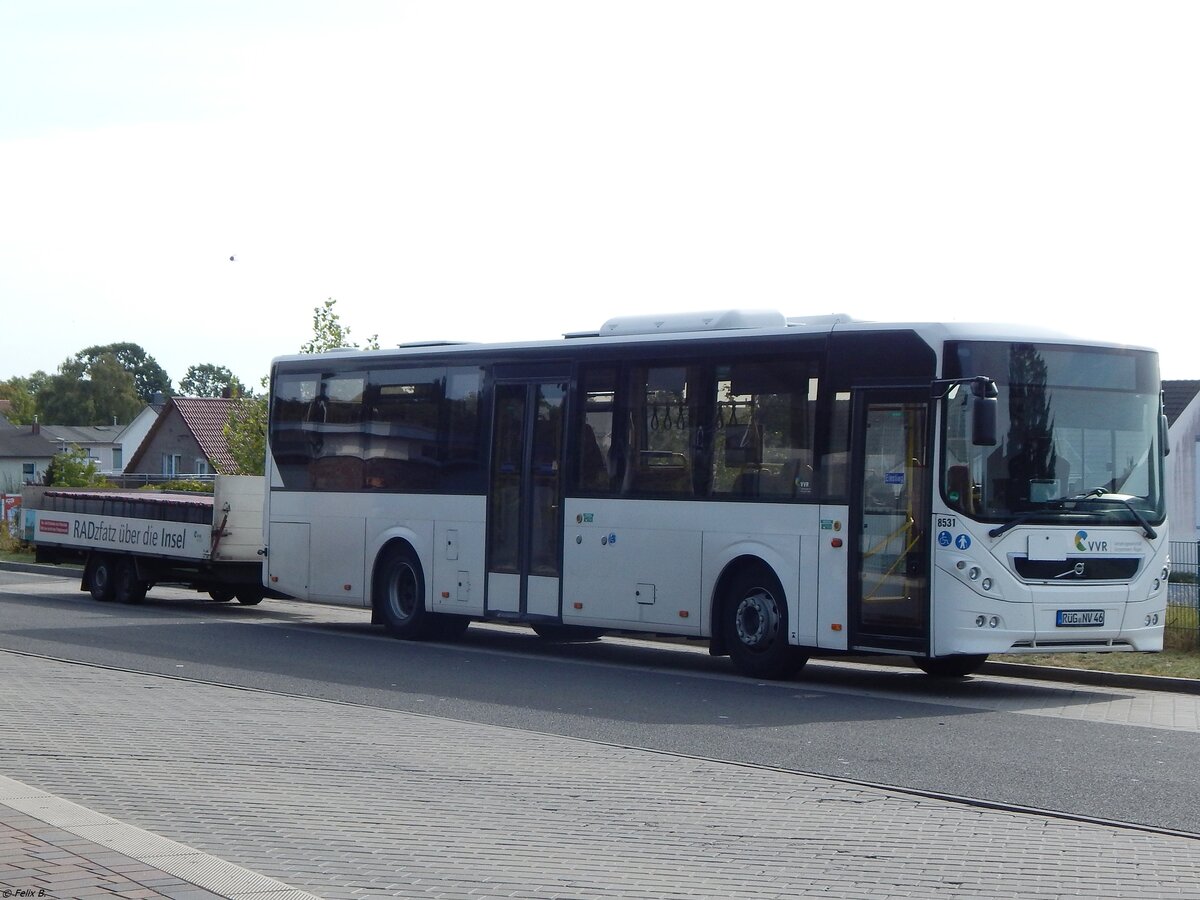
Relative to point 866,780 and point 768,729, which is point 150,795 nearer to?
point 866,780

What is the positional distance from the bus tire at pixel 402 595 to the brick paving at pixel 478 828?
7946 mm

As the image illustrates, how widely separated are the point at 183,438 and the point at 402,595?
72837mm

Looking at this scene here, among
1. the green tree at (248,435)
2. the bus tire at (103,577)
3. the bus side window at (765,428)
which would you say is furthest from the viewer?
the green tree at (248,435)

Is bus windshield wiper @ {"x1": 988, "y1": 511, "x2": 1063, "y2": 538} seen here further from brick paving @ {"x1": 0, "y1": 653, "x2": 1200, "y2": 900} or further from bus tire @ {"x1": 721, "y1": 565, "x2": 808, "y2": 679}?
brick paving @ {"x1": 0, "y1": 653, "x2": 1200, "y2": 900}

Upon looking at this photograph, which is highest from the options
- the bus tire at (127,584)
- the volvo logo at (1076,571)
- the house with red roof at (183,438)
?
the house with red roof at (183,438)

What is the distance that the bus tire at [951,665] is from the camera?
51.1ft

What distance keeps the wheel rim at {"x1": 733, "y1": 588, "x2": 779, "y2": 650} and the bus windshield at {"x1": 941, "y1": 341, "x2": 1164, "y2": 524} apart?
223cm

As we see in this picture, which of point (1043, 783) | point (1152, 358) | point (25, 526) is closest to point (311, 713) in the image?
point (1043, 783)

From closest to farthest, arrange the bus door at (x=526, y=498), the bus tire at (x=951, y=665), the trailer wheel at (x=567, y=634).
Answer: the bus tire at (x=951, y=665) → the bus door at (x=526, y=498) → the trailer wheel at (x=567, y=634)

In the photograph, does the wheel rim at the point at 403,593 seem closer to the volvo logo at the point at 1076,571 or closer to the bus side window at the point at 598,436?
the bus side window at the point at 598,436

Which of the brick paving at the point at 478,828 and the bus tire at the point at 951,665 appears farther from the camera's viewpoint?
the bus tire at the point at 951,665

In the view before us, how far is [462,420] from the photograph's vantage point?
61.4 feet

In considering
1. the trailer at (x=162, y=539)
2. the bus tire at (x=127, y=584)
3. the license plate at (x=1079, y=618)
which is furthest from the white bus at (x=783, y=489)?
the bus tire at (x=127, y=584)

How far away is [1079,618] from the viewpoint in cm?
1407
